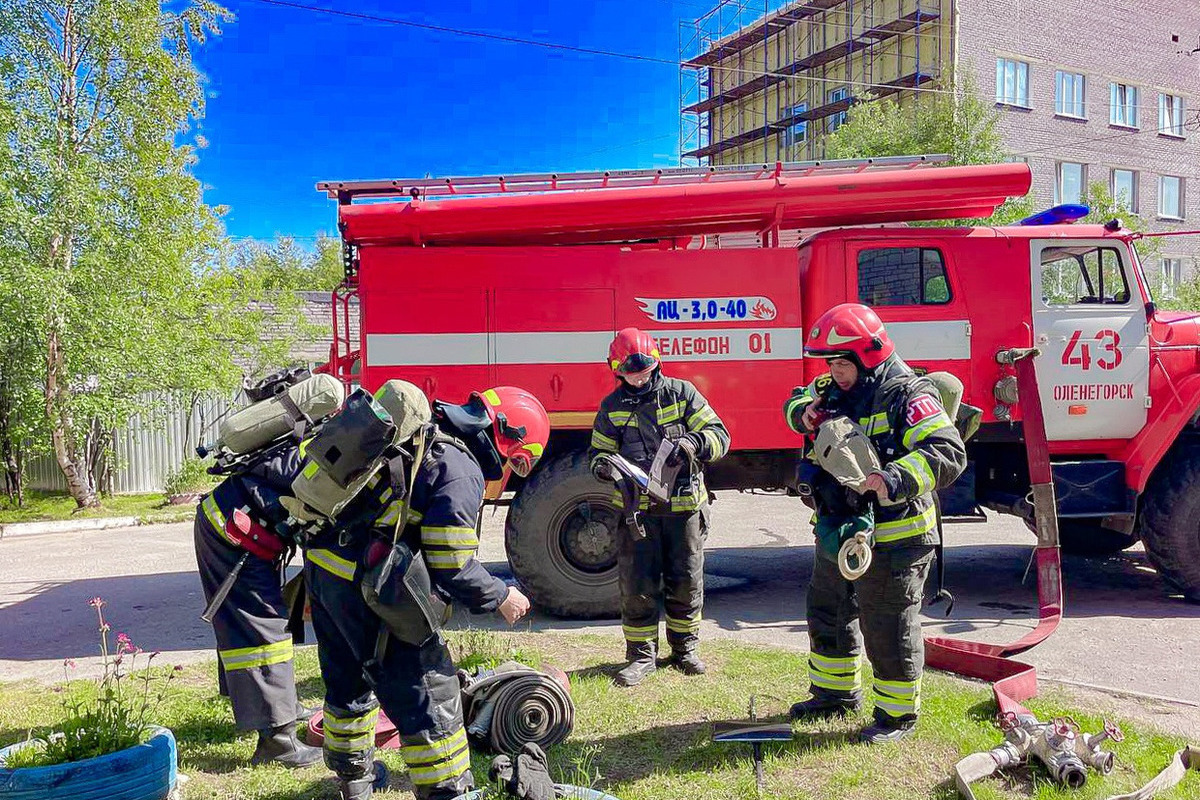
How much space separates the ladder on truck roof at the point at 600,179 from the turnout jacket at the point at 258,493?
267 centimetres

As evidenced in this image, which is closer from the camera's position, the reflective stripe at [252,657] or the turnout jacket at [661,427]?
the reflective stripe at [252,657]

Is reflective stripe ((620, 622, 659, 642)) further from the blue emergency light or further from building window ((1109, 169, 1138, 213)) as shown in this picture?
building window ((1109, 169, 1138, 213))

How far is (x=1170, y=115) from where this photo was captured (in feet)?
86.7

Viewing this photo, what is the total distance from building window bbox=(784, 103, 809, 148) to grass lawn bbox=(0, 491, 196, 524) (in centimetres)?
2451

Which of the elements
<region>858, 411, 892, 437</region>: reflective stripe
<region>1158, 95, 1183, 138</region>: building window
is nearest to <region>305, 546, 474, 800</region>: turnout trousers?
<region>858, 411, 892, 437</region>: reflective stripe

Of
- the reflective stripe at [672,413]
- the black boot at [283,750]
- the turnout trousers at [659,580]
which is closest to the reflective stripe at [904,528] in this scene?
the turnout trousers at [659,580]

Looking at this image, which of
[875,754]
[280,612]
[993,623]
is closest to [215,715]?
[280,612]

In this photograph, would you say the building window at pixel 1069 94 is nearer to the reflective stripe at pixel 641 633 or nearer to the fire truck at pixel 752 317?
the fire truck at pixel 752 317

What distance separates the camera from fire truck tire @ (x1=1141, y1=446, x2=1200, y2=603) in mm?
5484

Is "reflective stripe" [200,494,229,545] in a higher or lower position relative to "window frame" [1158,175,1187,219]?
lower

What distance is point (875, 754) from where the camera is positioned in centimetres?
335

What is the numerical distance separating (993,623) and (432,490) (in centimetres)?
444

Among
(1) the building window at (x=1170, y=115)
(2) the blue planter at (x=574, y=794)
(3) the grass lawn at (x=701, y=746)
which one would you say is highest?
(1) the building window at (x=1170, y=115)

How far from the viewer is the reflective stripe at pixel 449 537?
2578 millimetres
